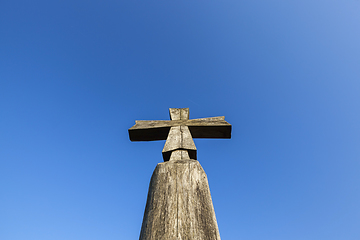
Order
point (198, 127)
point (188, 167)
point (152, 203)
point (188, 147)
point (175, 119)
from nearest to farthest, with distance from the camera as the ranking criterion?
→ point (152, 203) < point (188, 167) < point (188, 147) < point (198, 127) < point (175, 119)

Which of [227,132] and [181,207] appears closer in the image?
[181,207]

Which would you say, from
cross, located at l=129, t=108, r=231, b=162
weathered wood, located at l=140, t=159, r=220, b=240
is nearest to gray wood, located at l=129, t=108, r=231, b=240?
weathered wood, located at l=140, t=159, r=220, b=240

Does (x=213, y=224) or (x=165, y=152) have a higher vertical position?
(x=165, y=152)

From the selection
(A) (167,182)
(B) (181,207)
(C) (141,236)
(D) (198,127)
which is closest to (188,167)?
(A) (167,182)

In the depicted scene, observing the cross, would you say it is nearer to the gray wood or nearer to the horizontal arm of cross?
the horizontal arm of cross

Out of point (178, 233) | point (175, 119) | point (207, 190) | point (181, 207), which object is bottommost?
point (178, 233)

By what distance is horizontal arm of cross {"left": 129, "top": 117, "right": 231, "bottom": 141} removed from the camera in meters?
2.89

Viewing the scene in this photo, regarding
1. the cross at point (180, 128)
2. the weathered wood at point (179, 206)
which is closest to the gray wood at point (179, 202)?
the weathered wood at point (179, 206)

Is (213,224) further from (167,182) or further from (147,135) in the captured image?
(147,135)

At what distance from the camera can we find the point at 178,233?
4.09 ft

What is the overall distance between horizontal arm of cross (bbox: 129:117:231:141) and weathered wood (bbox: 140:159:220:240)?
1.18 meters

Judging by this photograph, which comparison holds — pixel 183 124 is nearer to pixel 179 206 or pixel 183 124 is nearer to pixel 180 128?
pixel 180 128

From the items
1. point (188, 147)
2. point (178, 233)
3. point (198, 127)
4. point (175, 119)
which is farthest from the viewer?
point (175, 119)

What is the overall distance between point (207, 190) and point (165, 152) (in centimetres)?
71
